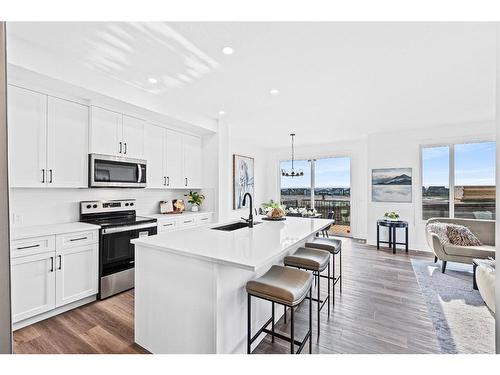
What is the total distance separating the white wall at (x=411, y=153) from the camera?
4773mm

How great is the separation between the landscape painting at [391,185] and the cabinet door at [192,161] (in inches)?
153

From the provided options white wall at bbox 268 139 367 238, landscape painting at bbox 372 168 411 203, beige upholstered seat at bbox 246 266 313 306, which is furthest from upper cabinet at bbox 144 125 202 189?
landscape painting at bbox 372 168 411 203

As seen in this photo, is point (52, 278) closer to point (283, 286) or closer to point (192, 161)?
point (283, 286)

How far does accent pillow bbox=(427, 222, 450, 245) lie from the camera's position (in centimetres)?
374

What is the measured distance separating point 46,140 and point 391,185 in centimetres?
596

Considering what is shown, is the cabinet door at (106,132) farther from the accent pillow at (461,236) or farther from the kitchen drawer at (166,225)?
the accent pillow at (461,236)

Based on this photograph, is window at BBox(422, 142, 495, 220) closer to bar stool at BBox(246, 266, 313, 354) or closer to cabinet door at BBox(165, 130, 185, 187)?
bar stool at BBox(246, 266, 313, 354)

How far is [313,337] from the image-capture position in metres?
2.14

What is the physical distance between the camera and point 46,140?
8.60 feet

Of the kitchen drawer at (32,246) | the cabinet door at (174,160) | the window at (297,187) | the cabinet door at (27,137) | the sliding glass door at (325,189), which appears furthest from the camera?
the window at (297,187)

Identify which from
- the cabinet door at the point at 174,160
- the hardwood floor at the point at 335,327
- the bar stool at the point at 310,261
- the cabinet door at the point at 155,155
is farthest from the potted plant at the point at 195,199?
the bar stool at the point at 310,261

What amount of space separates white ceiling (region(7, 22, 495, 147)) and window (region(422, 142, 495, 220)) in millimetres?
980

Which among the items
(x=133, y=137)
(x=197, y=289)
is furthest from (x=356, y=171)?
(x=197, y=289)
